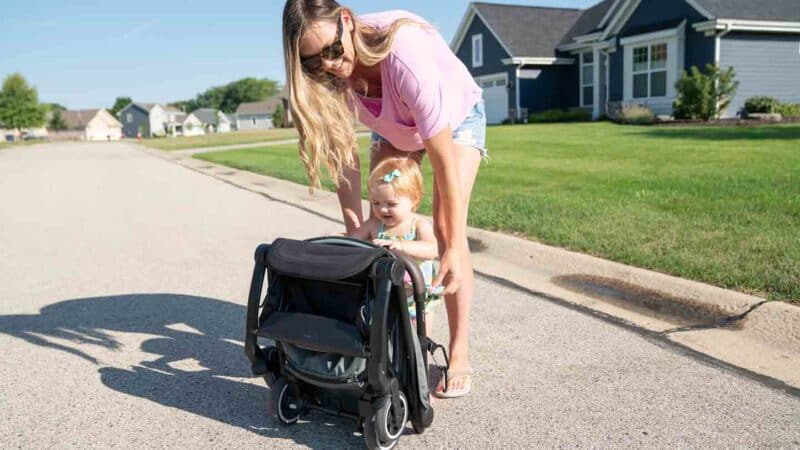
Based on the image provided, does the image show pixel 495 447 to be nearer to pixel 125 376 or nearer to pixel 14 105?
pixel 125 376

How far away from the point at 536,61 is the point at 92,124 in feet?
349

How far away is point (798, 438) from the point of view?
97.6 inches

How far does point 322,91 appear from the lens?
276 cm

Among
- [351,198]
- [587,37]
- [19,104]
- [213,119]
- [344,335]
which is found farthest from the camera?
[213,119]

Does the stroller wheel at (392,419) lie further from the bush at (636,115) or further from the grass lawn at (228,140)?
the grass lawn at (228,140)

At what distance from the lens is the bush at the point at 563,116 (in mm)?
26938

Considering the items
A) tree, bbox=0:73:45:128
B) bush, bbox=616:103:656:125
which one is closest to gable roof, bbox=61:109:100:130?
tree, bbox=0:73:45:128

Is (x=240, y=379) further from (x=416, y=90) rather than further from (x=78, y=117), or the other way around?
(x=78, y=117)

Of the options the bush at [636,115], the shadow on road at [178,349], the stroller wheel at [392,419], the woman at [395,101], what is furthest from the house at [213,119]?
the stroller wheel at [392,419]

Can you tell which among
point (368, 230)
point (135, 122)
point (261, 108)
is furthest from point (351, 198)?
point (135, 122)

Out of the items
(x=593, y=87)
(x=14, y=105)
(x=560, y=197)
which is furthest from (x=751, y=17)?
(x=14, y=105)

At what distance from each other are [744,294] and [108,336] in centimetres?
375

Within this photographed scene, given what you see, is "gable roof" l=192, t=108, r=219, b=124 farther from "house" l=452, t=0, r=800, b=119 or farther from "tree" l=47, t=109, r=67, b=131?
"house" l=452, t=0, r=800, b=119

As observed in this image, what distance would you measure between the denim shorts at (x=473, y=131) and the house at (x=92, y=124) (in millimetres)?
123327
